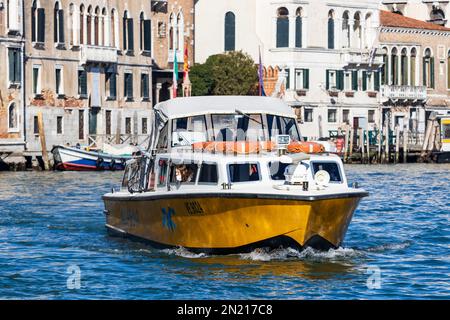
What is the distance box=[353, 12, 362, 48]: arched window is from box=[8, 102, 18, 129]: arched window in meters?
24.3

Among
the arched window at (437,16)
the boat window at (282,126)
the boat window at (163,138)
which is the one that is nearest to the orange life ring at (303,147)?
the boat window at (282,126)

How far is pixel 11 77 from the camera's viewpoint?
191ft

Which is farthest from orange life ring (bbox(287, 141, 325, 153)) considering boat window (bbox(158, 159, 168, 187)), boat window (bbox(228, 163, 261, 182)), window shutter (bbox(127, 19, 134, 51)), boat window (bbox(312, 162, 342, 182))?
window shutter (bbox(127, 19, 134, 51))

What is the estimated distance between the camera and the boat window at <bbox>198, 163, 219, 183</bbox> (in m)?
25.0

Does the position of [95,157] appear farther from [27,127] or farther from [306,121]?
[306,121]

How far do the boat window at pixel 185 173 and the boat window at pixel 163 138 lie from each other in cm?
148

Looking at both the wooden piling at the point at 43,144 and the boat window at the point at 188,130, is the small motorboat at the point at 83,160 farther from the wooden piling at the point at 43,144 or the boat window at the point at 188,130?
the boat window at the point at 188,130

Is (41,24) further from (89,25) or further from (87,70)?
(87,70)

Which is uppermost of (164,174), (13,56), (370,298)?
(13,56)

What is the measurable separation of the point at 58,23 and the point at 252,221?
125ft

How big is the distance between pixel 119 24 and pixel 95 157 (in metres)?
11.0

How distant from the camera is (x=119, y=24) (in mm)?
65375

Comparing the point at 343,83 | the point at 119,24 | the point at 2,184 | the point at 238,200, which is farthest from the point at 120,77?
the point at 238,200

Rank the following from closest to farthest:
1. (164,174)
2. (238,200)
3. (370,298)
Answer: (370,298) → (238,200) → (164,174)
